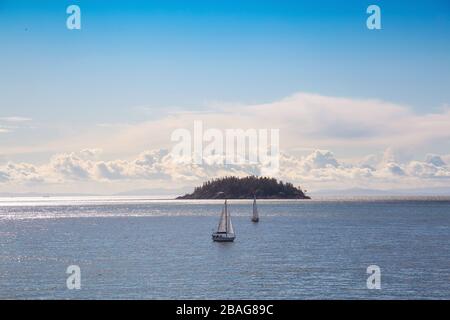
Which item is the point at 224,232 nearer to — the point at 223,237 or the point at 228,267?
the point at 223,237

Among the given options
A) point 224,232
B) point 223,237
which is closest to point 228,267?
point 223,237

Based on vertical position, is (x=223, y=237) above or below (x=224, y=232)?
below

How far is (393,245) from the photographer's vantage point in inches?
4564

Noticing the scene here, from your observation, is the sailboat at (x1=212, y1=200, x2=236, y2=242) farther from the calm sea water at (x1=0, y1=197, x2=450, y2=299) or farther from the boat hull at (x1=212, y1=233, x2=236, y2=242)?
the calm sea water at (x1=0, y1=197, x2=450, y2=299)

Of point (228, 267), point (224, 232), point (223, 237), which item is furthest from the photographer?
point (224, 232)

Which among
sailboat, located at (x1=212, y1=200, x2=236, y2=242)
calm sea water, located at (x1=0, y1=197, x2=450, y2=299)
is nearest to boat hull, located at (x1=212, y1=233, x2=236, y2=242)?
sailboat, located at (x1=212, y1=200, x2=236, y2=242)

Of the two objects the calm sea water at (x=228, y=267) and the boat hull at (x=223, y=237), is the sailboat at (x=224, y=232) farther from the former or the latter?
the calm sea water at (x=228, y=267)

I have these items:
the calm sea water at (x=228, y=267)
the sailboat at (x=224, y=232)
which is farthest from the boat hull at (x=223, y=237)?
the calm sea water at (x=228, y=267)

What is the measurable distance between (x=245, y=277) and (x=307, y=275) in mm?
7535

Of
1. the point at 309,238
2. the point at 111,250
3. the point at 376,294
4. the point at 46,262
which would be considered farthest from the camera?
the point at 309,238

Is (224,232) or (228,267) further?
(224,232)

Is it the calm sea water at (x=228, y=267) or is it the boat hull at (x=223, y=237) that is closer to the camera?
the calm sea water at (x=228, y=267)
